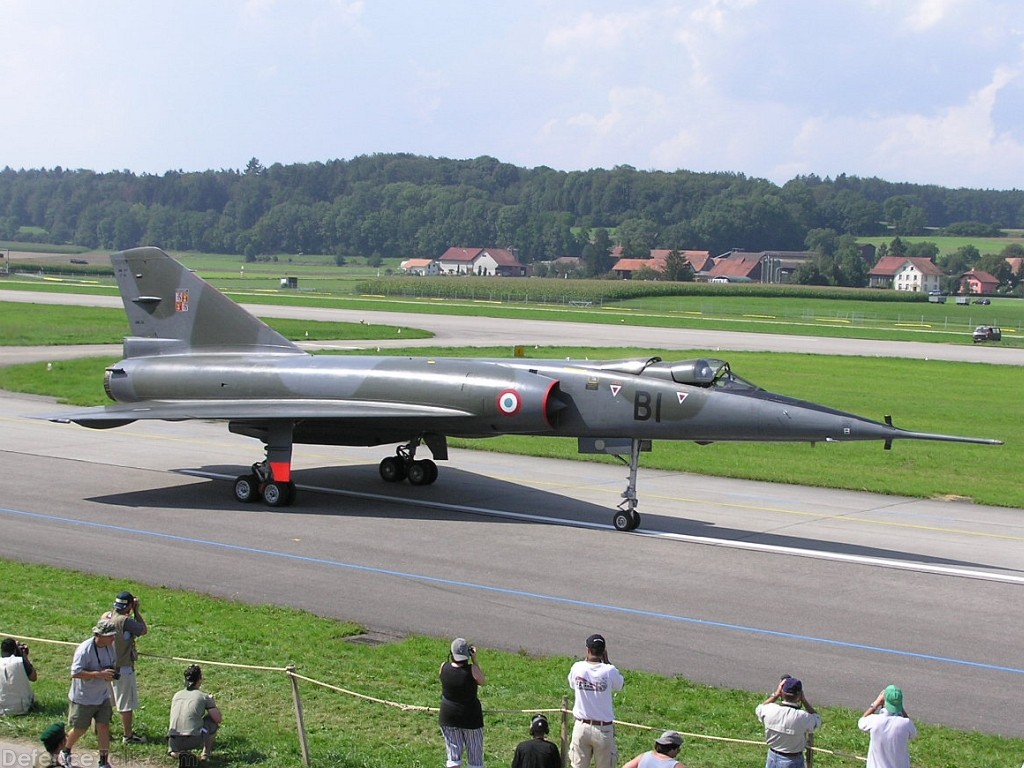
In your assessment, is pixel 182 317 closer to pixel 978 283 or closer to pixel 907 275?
pixel 907 275

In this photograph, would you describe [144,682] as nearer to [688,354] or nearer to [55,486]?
[55,486]

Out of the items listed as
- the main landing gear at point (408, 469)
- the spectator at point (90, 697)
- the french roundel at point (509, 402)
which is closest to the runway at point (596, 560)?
the main landing gear at point (408, 469)

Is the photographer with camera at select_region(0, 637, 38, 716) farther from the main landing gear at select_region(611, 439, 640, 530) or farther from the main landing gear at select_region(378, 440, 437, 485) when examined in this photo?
the main landing gear at select_region(378, 440, 437, 485)

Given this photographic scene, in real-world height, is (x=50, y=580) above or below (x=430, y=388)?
below

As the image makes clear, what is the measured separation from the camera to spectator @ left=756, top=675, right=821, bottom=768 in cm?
918

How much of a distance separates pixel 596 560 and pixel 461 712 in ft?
28.9

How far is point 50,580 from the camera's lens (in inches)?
635

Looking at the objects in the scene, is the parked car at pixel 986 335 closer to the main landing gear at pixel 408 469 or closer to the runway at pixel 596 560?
the runway at pixel 596 560

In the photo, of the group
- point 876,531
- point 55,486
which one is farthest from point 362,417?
point 876,531

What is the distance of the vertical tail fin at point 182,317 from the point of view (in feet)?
80.4

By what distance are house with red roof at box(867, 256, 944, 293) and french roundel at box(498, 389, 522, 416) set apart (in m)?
173

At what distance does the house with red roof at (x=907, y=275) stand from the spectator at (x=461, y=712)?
184 meters

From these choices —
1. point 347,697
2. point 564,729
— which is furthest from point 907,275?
point 564,729

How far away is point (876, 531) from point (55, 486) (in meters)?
15.7
